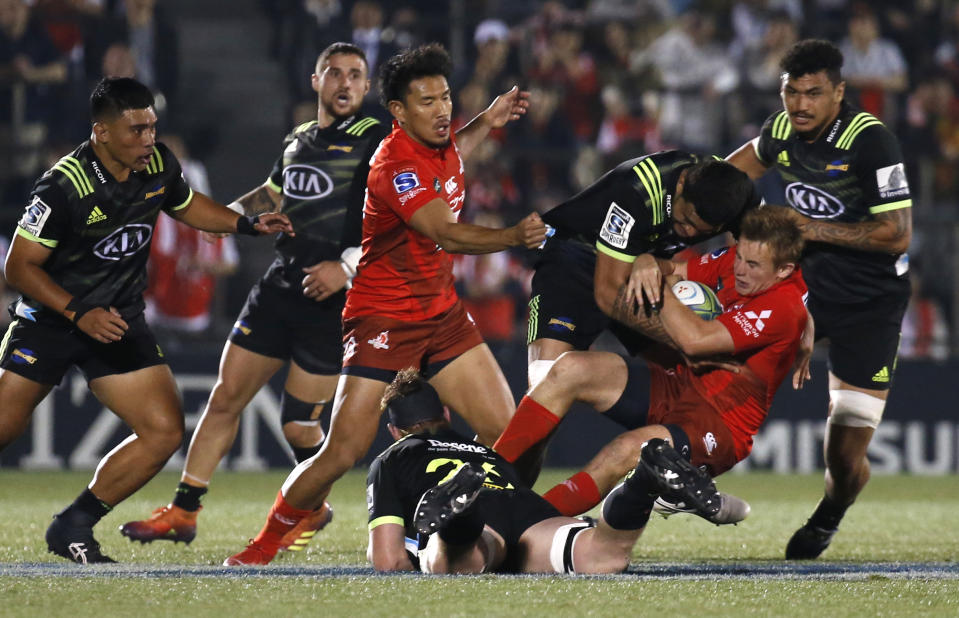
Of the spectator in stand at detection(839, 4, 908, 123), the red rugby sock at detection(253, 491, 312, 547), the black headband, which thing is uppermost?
the spectator in stand at detection(839, 4, 908, 123)

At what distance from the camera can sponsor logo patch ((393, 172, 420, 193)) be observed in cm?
616

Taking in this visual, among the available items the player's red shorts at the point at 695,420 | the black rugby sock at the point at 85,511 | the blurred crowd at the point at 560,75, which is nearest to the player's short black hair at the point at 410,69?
the player's red shorts at the point at 695,420

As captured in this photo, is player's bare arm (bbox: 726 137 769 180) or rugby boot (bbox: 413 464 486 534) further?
player's bare arm (bbox: 726 137 769 180)

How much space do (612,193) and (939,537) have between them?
9.12 ft

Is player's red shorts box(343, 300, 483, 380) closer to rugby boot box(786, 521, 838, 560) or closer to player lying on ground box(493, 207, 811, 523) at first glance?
player lying on ground box(493, 207, 811, 523)

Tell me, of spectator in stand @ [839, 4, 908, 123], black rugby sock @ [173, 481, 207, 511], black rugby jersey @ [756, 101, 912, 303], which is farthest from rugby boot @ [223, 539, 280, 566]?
spectator in stand @ [839, 4, 908, 123]

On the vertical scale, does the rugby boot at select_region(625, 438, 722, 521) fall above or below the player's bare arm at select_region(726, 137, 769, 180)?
below

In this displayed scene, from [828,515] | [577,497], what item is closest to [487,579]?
[577,497]

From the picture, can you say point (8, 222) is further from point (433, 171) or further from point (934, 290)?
point (934, 290)

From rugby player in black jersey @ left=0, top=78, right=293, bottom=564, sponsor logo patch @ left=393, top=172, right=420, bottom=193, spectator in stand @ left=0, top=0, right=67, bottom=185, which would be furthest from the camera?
spectator in stand @ left=0, top=0, right=67, bottom=185

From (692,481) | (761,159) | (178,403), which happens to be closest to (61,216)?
(178,403)

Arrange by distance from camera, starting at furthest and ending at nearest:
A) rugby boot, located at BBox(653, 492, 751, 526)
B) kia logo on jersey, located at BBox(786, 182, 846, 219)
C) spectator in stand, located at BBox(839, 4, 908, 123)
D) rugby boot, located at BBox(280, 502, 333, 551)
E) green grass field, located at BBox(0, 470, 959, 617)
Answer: spectator in stand, located at BBox(839, 4, 908, 123)
kia logo on jersey, located at BBox(786, 182, 846, 219)
rugby boot, located at BBox(280, 502, 333, 551)
rugby boot, located at BBox(653, 492, 751, 526)
green grass field, located at BBox(0, 470, 959, 617)

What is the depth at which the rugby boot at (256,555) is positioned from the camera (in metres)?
6.29

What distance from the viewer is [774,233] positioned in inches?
237
